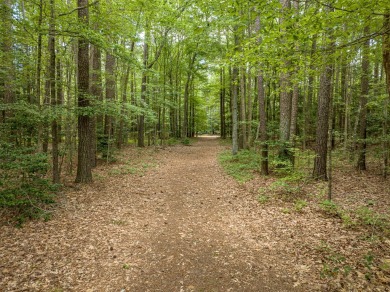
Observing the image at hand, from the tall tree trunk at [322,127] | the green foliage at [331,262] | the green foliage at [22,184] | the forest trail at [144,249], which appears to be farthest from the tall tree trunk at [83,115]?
the tall tree trunk at [322,127]

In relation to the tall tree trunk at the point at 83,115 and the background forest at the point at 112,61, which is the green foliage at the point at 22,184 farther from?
the tall tree trunk at the point at 83,115

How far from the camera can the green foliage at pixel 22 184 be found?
4930mm

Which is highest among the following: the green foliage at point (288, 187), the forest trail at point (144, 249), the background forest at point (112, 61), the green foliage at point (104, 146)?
the background forest at point (112, 61)

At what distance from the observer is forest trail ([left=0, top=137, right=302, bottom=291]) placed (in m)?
3.60

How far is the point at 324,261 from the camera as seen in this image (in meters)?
3.91

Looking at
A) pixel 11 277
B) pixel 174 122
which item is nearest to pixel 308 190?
pixel 11 277

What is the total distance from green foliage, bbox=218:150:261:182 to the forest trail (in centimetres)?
257

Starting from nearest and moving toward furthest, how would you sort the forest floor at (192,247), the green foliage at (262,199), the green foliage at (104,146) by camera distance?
the forest floor at (192,247) → the green foliage at (262,199) → the green foliage at (104,146)

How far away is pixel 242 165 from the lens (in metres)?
11.4

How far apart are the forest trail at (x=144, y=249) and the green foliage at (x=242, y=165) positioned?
8.45ft

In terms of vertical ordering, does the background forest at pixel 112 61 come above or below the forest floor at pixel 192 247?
above

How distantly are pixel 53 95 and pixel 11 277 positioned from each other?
17.8ft

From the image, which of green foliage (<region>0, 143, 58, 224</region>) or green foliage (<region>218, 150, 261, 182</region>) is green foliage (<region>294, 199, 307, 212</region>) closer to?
green foliage (<region>218, 150, 261, 182</region>)

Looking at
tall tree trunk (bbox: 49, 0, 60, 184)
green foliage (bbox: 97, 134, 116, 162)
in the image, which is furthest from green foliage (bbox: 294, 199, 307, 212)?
green foliage (bbox: 97, 134, 116, 162)
